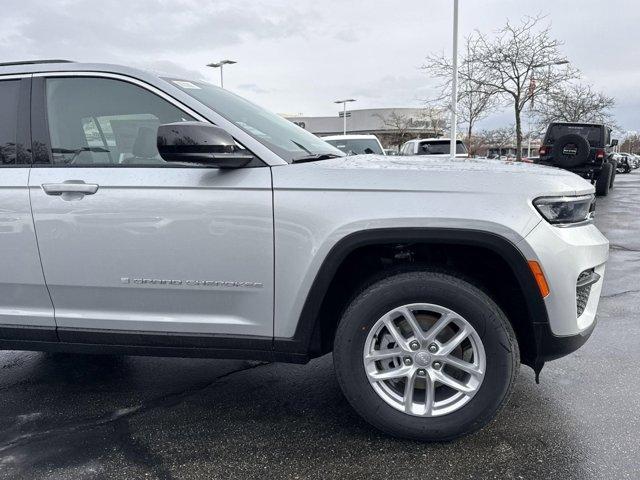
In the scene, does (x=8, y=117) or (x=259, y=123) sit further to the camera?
(x=259, y=123)

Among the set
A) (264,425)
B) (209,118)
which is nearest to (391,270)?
(264,425)

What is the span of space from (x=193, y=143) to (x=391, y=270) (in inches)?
43.2

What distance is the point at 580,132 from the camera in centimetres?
1461

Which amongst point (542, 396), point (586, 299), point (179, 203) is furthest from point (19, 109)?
point (542, 396)

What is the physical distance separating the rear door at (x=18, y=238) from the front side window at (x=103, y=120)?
168 mm

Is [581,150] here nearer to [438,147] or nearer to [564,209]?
[438,147]

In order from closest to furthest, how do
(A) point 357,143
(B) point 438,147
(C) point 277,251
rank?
1. (C) point 277,251
2. (A) point 357,143
3. (B) point 438,147

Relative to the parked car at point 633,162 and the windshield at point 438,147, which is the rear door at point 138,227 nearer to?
the windshield at point 438,147

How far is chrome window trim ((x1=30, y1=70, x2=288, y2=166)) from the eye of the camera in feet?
8.48

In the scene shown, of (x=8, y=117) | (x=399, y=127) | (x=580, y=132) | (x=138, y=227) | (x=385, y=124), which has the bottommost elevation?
(x=138, y=227)

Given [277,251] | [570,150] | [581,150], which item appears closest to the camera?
[277,251]

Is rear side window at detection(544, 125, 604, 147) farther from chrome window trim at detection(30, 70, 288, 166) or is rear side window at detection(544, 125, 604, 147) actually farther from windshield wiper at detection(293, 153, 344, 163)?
chrome window trim at detection(30, 70, 288, 166)

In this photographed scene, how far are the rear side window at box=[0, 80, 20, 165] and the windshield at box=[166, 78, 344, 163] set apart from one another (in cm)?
85

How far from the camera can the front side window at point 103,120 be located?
2.73 m
